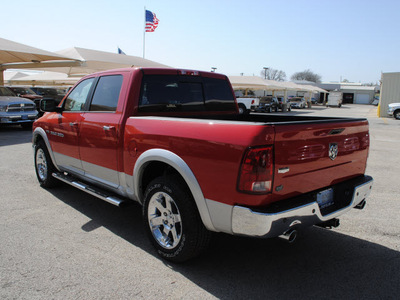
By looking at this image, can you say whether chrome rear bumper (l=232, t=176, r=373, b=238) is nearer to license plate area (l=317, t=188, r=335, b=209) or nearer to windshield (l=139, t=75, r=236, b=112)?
license plate area (l=317, t=188, r=335, b=209)

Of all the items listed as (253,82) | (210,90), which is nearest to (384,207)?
(210,90)

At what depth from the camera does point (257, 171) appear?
2461 mm

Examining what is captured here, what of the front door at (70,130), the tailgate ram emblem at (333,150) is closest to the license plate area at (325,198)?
the tailgate ram emblem at (333,150)

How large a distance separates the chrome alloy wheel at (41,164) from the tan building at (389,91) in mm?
31226

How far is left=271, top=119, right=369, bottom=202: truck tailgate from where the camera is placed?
2.56 metres

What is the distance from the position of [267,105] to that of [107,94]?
30455 millimetres

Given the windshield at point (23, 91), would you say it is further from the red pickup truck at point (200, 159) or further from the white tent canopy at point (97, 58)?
the red pickup truck at point (200, 159)

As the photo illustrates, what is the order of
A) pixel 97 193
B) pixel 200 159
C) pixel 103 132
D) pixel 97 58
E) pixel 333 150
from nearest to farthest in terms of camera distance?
pixel 200 159 → pixel 333 150 → pixel 103 132 → pixel 97 193 → pixel 97 58

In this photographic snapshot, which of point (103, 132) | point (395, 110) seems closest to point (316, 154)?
point (103, 132)

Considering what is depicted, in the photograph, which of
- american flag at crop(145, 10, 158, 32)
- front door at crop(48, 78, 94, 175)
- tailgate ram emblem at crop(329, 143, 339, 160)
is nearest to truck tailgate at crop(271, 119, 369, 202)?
tailgate ram emblem at crop(329, 143, 339, 160)

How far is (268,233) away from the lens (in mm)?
2488

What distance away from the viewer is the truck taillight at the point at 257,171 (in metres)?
2.44

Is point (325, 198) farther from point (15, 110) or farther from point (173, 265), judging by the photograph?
point (15, 110)

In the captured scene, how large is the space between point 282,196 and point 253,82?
108 feet
